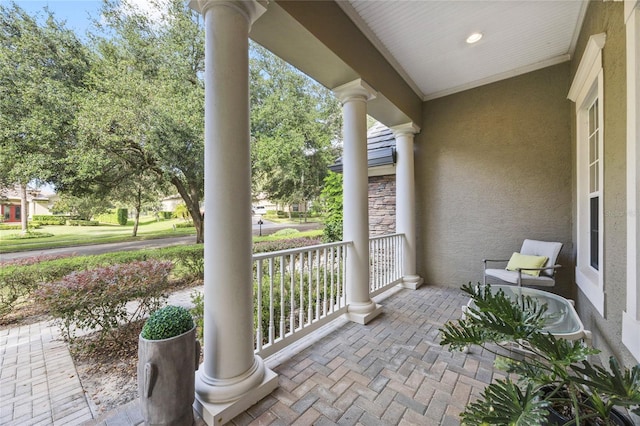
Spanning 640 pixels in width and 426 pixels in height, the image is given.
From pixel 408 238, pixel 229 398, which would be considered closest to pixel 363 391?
pixel 229 398

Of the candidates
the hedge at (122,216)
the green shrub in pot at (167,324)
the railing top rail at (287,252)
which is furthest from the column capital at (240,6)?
the hedge at (122,216)

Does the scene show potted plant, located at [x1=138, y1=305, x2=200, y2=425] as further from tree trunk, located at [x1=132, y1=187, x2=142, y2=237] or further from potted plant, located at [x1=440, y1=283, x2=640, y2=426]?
tree trunk, located at [x1=132, y1=187, x2=142, y2=237]

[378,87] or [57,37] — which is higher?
[57,37]

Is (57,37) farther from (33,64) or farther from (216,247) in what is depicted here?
(216,247)

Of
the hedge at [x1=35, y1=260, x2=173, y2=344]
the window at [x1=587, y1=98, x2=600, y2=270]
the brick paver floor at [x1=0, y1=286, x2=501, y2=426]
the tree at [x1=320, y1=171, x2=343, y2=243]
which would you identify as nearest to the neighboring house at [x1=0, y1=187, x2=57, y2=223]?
the brick paver floor at [x1=0, y1=286, x2=501, y2=426]

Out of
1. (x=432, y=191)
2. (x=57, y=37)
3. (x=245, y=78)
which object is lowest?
(x=432, y=191)

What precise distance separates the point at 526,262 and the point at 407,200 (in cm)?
192

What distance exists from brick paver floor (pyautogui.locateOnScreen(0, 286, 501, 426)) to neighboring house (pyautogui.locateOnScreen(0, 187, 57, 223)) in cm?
371

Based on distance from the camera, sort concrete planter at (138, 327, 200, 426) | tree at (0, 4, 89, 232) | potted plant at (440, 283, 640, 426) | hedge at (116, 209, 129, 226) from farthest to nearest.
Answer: hedge at (116, 209, 129, 226)
tree at (0, 4, 89, 232)
concrete planter at (138, 327, 200, 426)
potted plant at (440, 283, 640, 426)

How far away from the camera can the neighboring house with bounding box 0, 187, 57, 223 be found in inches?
193

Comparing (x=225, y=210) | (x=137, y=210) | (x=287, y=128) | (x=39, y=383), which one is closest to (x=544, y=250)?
(x=225, y=210)

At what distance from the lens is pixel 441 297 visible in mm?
3914

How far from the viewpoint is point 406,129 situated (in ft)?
14.2

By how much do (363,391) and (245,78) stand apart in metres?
2.51
